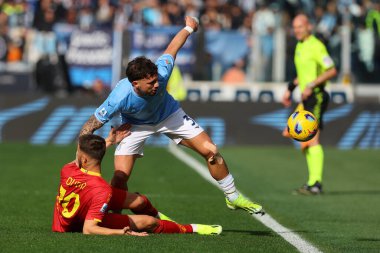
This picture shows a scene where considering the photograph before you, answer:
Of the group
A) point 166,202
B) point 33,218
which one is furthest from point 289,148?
point 33,218

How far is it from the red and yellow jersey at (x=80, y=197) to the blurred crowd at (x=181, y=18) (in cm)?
1677

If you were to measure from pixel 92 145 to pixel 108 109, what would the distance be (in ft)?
2.58

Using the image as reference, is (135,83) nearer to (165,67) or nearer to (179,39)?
(165,67)

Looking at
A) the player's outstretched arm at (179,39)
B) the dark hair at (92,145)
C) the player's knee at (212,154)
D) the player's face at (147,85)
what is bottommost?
the player's knee at (212,154)

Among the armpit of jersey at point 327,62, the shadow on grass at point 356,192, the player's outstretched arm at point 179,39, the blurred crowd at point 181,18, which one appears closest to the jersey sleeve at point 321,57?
the armpit of jersey at point 327,62

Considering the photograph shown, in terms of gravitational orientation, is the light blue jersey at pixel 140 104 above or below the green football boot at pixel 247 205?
above

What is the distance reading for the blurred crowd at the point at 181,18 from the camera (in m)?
26.8

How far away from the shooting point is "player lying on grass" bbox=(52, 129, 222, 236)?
936 cm

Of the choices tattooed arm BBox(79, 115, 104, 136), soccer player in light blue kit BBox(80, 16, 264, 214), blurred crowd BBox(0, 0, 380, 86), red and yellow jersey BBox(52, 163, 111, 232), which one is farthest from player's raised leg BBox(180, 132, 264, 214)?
blurred crowd BBox(0, 0, 380, 86)

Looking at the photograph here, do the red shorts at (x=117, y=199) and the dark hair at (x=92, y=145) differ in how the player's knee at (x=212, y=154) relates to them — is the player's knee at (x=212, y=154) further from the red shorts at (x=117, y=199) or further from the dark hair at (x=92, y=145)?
the dark hair at (x=92, y=145)

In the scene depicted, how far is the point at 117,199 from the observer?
9.95 meters

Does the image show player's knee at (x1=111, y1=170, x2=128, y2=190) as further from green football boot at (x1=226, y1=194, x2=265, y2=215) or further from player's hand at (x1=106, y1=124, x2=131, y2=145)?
green football boot at (x1=226, y1=194, x2=265, y2=215)

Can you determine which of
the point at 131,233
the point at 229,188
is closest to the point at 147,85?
the point at 131,233

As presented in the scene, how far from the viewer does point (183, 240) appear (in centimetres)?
947
